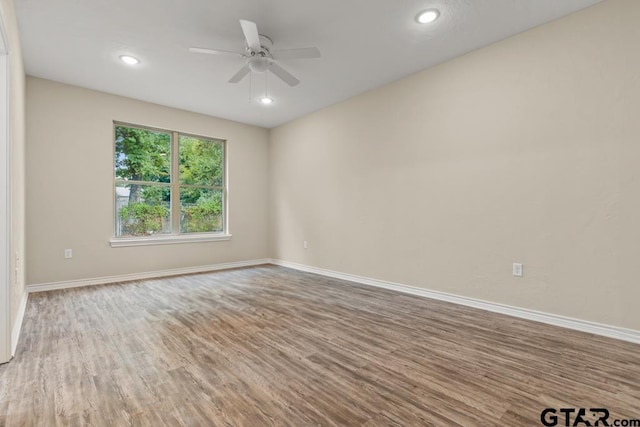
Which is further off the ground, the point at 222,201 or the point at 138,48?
the point at 138,48

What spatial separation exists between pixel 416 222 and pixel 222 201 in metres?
3.70

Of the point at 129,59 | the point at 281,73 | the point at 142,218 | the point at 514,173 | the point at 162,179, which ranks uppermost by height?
the point at 129,59

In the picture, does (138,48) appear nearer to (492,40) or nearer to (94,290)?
(94,290)

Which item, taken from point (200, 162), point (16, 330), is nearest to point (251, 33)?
point (16, 330)

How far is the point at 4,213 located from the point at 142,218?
9.75ft

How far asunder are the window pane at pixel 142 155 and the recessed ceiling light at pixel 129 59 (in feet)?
4.83

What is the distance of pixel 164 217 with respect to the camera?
5.12 m

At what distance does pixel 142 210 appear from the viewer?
4.91 metres

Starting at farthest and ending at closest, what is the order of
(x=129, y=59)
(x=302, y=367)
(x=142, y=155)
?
(x=142, y=155) → (x=129, y=59) → (x=302, y=367)


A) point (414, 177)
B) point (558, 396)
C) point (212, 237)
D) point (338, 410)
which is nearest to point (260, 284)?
point (212, 237)

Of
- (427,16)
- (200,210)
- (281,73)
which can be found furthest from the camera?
(200,210)

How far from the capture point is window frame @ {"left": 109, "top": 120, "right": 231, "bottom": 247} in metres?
4.62

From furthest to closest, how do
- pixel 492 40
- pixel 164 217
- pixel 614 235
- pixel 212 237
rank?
pixel 212 237
pixel 164 217
pixel 492 40
pixel 614 235

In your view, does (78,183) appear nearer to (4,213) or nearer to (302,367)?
(4,213)
